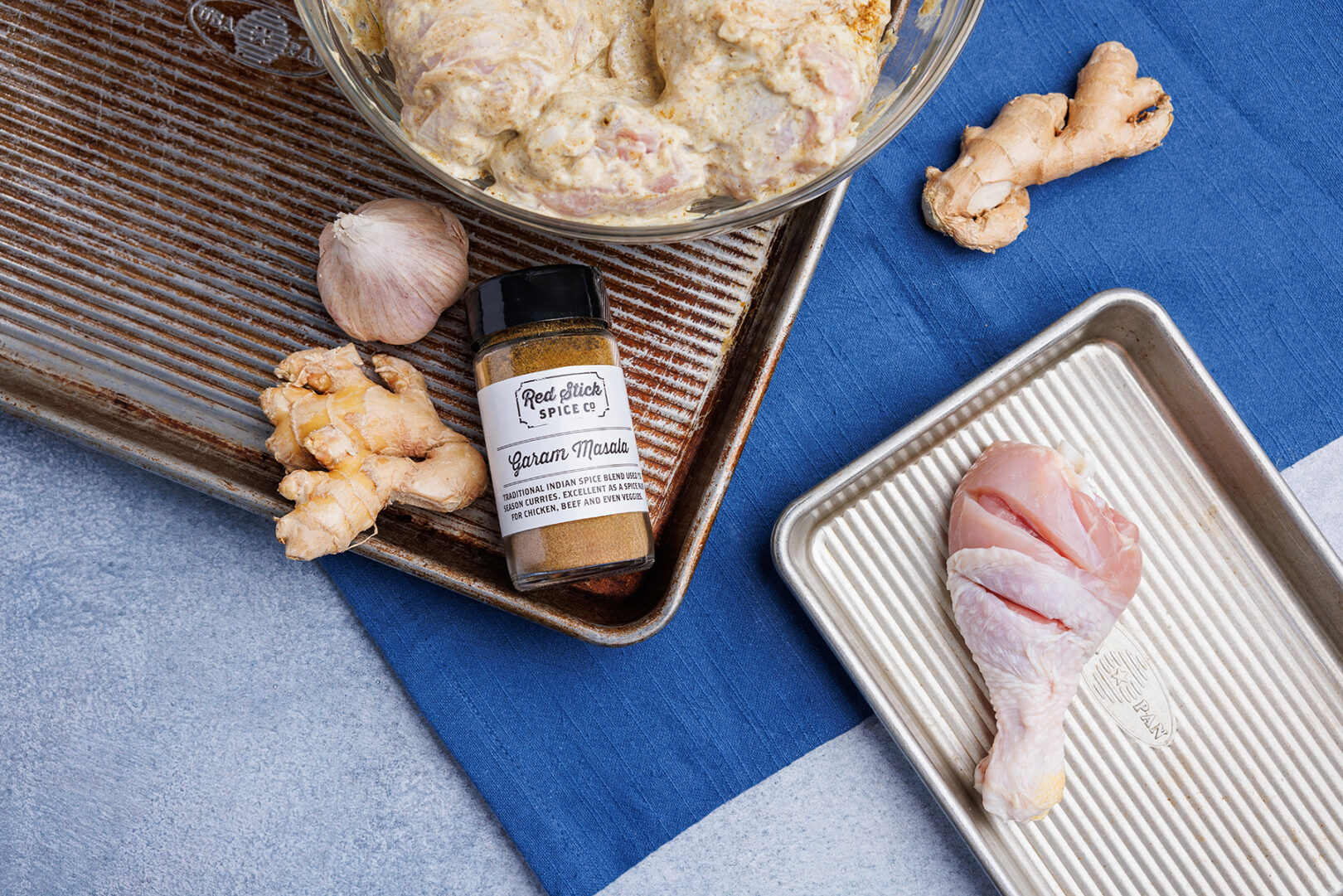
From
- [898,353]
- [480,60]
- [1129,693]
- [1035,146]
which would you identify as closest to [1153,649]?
[1129,693]

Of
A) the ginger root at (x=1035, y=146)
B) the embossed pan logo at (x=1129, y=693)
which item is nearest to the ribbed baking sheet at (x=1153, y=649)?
the embossed pan logo at (x=1129, y=693)

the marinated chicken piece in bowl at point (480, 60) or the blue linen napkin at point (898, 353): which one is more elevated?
the marinated chicken piece in bowl at point (480, 60)

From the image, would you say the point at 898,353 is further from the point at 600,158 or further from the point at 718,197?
the point at 600,158

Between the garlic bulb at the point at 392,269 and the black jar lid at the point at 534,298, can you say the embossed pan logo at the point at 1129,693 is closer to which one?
the black jar lid at the point at 534,298

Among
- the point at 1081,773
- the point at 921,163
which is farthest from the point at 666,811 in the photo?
the point at 921,163

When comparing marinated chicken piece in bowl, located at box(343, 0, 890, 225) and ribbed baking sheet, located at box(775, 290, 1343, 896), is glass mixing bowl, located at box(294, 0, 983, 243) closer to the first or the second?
marinated chicken piece in bowl, located at box(343, 0, 890, 225)
